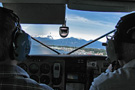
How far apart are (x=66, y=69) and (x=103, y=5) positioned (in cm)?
147

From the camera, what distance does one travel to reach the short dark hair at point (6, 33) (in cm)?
101

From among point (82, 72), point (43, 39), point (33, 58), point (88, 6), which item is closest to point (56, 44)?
point (43, 39)

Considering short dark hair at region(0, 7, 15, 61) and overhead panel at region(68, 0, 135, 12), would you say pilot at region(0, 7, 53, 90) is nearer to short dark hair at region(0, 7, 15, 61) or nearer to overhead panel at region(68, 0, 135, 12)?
short dark hair at region(0, 7, 15, 61)

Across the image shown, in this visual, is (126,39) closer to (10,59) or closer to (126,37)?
(126,37)

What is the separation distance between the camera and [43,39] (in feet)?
10.7

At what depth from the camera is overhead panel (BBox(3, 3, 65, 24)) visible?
2.75 metres

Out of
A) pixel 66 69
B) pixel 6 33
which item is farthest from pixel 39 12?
pixel 6 33

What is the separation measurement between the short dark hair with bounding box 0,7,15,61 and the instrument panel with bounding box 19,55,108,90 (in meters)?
1.88

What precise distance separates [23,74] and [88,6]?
1.90m

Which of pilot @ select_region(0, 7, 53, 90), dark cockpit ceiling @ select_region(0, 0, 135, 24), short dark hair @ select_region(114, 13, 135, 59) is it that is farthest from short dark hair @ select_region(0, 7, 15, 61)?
dark cockpit ceiling @ select_region(0, 0, 135, 24)

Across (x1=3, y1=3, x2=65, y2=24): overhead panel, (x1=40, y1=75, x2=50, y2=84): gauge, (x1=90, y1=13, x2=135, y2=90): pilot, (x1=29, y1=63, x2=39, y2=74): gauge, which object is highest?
(x1=3, y1=3, x2=65, y2=24): overhead panel

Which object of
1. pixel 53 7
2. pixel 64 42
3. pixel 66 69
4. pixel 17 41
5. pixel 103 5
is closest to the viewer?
pixel 17 41

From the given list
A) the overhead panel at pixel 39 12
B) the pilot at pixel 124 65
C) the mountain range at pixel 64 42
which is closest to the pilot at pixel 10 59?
the pilot at pixel 124 65

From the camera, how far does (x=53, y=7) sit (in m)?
2.78
